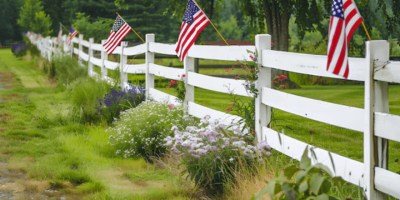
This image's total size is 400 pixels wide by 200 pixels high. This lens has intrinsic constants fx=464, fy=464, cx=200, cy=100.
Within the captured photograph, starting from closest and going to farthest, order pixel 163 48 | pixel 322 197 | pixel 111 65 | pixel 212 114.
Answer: pixel 322 197 < pixel 212 114 < pixel 163 48 < pixel 111 65

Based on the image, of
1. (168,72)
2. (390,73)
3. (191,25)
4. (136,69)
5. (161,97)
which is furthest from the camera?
(136,69)

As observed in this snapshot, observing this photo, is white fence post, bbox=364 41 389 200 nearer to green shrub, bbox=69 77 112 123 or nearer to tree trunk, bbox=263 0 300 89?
green shrub, bbox=69 77 112 123

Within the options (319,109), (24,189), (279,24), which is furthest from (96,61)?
(319,109)

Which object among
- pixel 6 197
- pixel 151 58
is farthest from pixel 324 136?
pixel 6 197

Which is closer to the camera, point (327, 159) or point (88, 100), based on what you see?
point (327, 159)

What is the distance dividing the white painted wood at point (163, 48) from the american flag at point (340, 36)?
419 cm

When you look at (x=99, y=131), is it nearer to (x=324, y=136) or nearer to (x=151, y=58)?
(x=151, y=58)

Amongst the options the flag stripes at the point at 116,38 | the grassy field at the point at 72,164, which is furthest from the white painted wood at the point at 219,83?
the flag stripes at the point at 116,38

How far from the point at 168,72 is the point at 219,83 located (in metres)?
1.94

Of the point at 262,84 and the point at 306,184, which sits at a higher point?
the point at 262,84

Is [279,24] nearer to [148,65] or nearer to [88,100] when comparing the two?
[148,65]

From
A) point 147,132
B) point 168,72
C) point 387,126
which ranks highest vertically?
point 168,72

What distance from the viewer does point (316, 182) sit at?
2738 mm

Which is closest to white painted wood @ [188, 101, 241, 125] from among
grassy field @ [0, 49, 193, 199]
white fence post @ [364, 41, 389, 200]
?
grassy field @ [0, 49, 193, 199]
